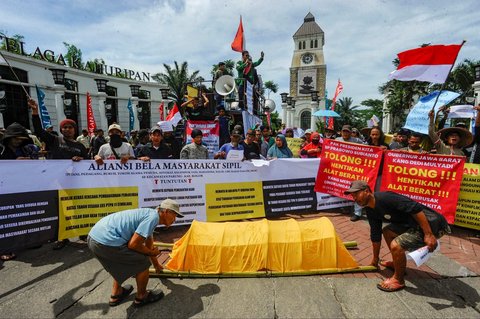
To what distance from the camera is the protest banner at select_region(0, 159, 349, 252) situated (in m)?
3.47

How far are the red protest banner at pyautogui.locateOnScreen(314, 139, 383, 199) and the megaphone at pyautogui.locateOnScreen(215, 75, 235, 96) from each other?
508cm

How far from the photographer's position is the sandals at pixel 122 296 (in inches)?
103

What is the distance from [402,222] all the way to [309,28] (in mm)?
76737

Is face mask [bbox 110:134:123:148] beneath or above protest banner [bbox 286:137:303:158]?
above

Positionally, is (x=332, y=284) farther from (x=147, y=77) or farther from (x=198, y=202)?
(x=147, y=77)

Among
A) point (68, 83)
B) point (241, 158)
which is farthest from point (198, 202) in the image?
point (68, 83)

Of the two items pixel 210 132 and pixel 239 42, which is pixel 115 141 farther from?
pixel 239 42

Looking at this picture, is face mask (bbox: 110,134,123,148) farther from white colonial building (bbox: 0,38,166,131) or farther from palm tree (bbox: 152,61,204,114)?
palm tree (bbox: 152,61,204,114)

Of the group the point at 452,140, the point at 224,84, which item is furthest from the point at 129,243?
the point at 224,84

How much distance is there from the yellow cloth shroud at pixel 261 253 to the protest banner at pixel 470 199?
8.79ft

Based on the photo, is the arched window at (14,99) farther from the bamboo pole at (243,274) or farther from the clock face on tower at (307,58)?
the clock face on tower at (307,58)

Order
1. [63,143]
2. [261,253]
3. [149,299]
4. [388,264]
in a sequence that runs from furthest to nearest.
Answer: [63,143]
[388,264]
[261,253]
[149,299]

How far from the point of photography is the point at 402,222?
2.90m

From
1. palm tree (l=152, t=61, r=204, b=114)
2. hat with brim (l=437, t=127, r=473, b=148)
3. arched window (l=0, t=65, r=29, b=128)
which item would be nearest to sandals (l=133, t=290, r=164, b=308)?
hat with brim (l=437, t=127, r=473, b=148)
